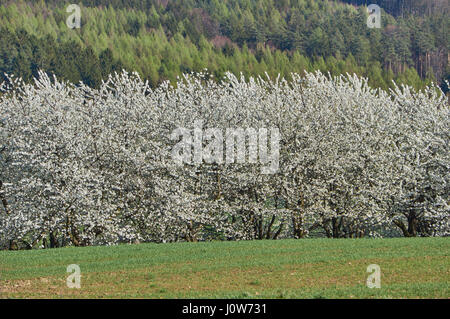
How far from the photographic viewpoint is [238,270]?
2288cm

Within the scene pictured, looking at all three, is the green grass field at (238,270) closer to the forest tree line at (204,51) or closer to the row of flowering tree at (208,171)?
the row of flowering tree at (208,171)

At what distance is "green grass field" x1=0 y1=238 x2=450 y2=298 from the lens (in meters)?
18.9

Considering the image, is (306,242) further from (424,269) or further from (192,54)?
(192,54)

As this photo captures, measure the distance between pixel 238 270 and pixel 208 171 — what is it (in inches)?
554

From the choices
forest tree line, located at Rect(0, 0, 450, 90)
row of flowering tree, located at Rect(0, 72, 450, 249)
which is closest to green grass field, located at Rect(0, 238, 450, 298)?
row of flowering tree, located at Rect(0, 72, 450, 249)

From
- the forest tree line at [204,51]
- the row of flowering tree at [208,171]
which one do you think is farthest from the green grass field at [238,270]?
the forest tree line at [204,51]

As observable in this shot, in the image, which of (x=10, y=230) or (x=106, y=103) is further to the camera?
(x=106, y=103)

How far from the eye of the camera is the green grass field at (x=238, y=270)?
61.9 ft

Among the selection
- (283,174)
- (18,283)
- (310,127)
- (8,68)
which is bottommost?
(18,283)

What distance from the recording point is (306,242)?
2962 cm

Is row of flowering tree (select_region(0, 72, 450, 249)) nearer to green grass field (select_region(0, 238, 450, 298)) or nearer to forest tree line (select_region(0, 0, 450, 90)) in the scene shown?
green grass field (select_region(0, 238, 450, 298))

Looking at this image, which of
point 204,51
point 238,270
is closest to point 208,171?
point 238,270

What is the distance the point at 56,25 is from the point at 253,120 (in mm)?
154763
